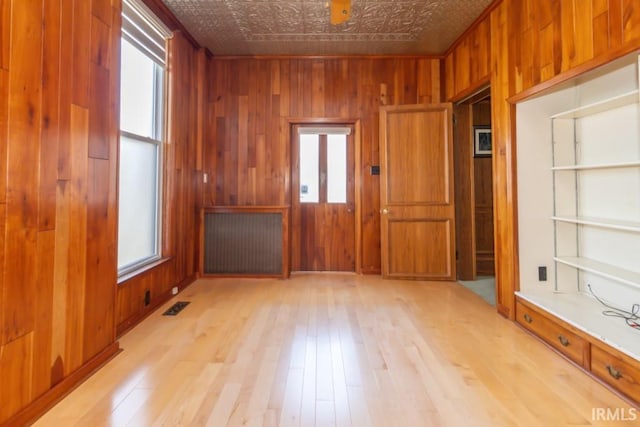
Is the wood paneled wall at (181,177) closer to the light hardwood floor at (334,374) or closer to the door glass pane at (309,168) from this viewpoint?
the light hardwood floor at (334,374)

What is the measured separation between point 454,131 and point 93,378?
13.8 ft

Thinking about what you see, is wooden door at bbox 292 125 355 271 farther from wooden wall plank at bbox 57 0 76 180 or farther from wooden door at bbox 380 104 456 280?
wooden wall plank at bbox 57 0 76 180

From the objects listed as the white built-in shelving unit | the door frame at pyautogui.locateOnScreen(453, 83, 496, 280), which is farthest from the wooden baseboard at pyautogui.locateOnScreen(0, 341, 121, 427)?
the door frame at pyautogui.locateOnScreen(453, 83, 496, 280)

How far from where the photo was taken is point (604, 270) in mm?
2225

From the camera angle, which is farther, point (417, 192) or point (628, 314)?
point (417, 192)

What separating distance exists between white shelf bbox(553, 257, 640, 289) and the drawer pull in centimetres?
54

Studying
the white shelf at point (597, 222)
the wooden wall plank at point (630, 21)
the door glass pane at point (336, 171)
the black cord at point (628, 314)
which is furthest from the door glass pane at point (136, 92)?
the black cord at point (628, 314)

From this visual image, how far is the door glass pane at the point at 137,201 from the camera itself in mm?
2598

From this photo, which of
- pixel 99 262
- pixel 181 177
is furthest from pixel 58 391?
pixel 181 177

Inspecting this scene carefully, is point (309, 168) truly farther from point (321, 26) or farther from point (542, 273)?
point (542, 273)

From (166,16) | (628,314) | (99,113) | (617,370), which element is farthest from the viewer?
(166,16)

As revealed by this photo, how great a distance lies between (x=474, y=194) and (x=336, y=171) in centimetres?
186

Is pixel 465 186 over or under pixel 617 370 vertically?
over

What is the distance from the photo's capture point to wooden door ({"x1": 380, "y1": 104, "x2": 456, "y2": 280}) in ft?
12.6
